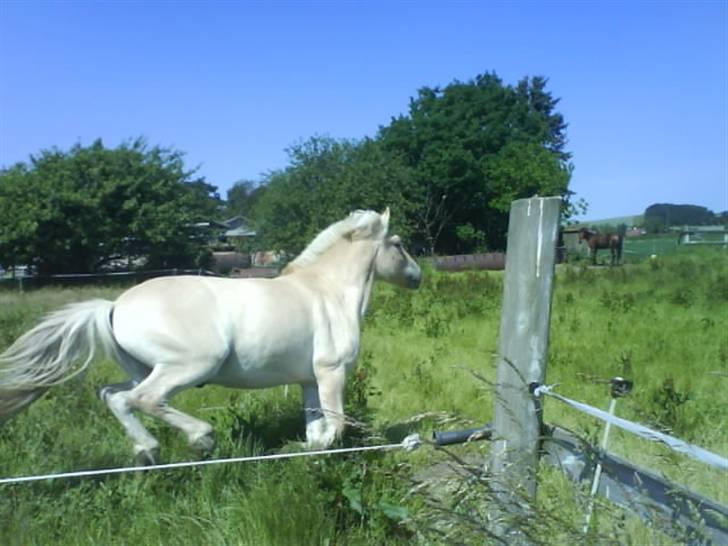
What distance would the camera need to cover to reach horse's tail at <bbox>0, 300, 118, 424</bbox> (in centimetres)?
396

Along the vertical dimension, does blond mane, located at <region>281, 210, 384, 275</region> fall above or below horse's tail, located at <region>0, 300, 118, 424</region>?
above

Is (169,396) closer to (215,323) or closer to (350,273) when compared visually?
(215,323)

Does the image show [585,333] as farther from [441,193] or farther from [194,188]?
[441,193]

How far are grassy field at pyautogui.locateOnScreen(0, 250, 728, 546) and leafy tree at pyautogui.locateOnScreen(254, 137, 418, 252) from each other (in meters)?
24.9

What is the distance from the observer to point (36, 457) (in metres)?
4.02

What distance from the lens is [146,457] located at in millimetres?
4004

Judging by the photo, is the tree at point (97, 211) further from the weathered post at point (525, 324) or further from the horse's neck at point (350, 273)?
the weathered post at point (525, 324)

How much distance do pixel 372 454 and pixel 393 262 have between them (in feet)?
7.66

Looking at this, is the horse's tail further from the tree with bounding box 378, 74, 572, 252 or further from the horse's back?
the tree with bounding box 378, 74, 572, 252

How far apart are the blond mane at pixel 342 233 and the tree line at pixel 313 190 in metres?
25.0

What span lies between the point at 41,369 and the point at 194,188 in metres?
32.1

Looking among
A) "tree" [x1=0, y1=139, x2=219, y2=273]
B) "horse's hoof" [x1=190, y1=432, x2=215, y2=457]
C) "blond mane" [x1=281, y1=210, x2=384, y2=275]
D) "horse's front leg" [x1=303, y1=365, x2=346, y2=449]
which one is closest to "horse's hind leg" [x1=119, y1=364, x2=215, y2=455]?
"horse's hoof" [x1=190, y1=432, x2=215, y2=457]

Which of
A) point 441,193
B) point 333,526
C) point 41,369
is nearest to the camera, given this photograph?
point 333,526

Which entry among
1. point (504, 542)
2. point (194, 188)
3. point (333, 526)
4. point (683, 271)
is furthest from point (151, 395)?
point (194, 188)
